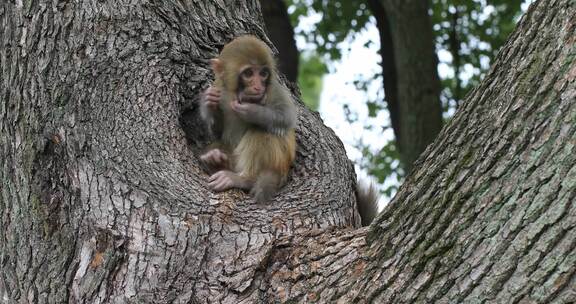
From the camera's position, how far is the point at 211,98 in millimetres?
4824

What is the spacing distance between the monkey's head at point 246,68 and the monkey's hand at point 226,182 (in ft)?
2.69

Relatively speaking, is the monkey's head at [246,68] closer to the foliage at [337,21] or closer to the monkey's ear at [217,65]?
the monkey's ear at [217,65]

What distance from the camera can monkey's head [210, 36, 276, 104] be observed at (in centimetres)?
490

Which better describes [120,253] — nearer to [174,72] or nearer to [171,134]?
[171,134]

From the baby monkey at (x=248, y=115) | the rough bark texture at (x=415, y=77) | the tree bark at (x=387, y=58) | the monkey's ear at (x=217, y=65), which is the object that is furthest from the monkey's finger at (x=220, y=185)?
the tree bark at (x=387, y=58)

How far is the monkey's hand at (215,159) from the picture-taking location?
474 cm

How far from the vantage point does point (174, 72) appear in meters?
4.51

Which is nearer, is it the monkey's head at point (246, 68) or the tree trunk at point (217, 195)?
the tree trunk at point (217, 195)

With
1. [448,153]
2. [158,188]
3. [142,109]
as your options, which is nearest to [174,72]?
[142,109]

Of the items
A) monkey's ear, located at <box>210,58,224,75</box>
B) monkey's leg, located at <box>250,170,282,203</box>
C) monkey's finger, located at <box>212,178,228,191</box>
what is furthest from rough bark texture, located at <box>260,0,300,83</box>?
monkey's finger, located at <box>212,178,228,191</box>

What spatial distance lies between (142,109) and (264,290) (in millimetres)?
1230

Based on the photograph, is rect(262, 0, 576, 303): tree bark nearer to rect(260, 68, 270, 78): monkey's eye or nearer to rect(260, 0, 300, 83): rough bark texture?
rect(260, 68, 270, 78): monkey's eye

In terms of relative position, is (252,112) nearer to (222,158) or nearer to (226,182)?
(222,158)

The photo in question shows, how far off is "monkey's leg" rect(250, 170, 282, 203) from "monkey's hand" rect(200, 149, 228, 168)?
0.35m
